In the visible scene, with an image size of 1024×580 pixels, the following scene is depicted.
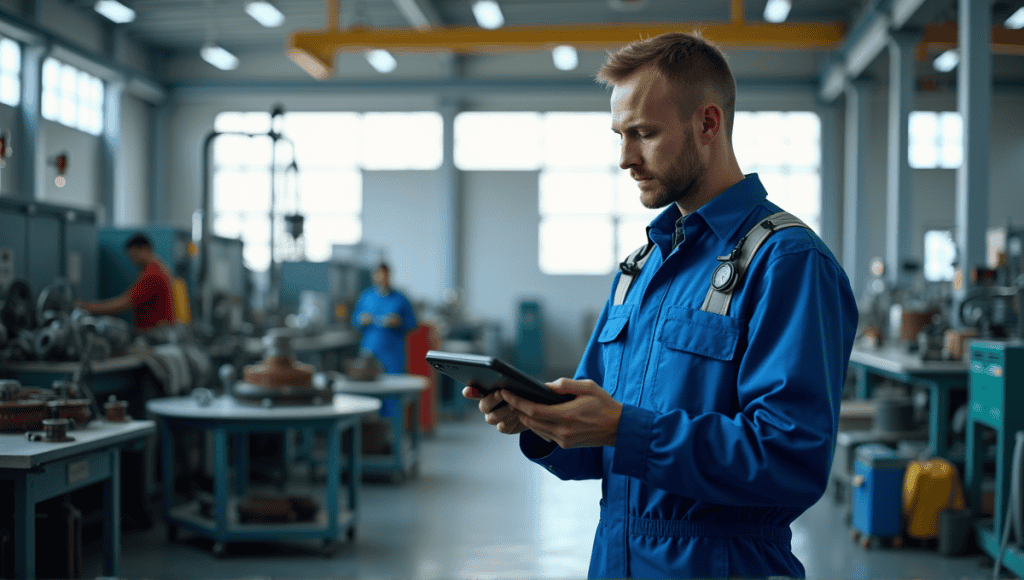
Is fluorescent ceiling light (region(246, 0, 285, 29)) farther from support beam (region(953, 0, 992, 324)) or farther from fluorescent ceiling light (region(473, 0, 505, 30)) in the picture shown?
support beam (region(953, 0, 992, 324))

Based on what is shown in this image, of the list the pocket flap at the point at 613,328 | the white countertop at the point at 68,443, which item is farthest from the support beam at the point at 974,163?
the white countertop at the point at 68,443

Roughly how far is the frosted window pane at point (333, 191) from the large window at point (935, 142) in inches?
362

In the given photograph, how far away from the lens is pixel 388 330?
7.39m

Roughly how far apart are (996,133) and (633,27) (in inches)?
314

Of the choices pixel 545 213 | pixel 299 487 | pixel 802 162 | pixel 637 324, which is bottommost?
pixel 299 487

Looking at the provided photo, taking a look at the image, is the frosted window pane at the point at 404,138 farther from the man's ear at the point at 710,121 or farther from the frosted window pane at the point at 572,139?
the man's ear at the point at 710,121

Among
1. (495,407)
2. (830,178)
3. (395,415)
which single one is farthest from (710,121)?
(830,178)

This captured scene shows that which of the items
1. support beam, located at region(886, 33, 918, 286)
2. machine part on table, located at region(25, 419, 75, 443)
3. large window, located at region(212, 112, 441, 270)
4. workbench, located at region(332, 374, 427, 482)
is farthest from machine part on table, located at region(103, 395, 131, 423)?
large window, located at region(212, 112, 441, 270)

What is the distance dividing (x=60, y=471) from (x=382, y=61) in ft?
32.9

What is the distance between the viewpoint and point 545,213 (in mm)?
13312

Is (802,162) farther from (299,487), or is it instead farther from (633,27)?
(299,487)

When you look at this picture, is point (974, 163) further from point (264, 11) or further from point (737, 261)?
point (264, 11)

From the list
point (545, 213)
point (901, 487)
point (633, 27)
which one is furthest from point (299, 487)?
point (545, 213)

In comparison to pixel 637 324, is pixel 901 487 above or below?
below
